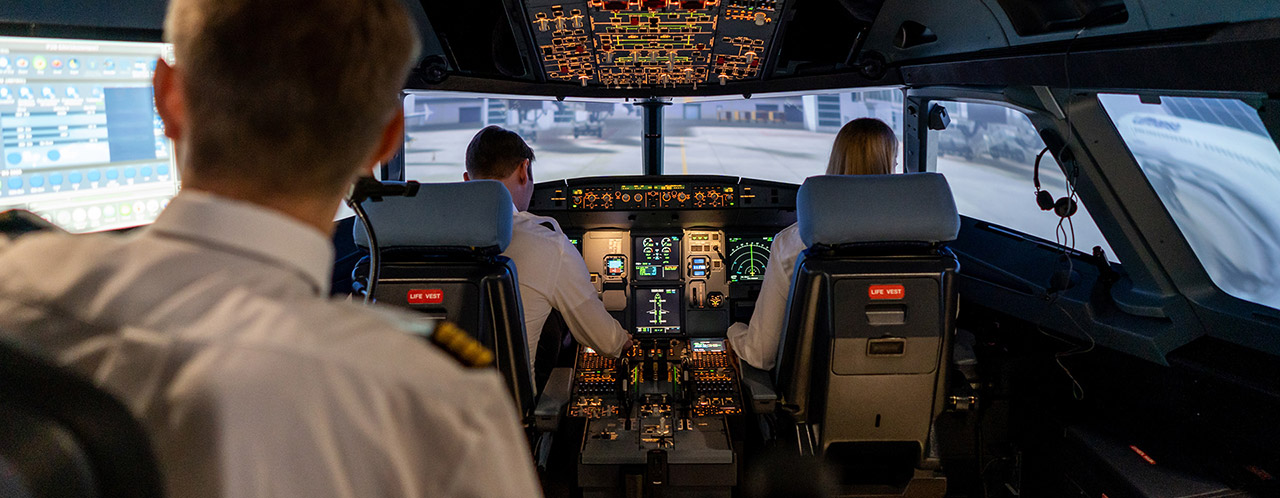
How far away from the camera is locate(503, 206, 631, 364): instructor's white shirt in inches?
111

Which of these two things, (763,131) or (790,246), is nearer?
(790,246)

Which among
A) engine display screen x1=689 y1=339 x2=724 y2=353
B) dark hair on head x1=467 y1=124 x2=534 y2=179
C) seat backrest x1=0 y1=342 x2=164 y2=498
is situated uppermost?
dark hair on head x1=467 y1=124 x2=534 y2=179

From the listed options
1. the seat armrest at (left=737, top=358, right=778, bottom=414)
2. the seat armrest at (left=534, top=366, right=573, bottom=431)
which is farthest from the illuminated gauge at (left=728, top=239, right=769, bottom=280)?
the seat armrest at (left=534, top=366, right=573, bottom=431)

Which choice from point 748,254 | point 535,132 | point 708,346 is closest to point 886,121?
point 748,254

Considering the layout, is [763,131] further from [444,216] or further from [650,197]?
[444,216]

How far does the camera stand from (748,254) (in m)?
4.03

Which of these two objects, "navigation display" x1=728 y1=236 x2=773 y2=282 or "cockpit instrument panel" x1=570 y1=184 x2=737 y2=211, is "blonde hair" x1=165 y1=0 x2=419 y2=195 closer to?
"cockpit instrument panel" x1=570 y1=184 x2=737 y2=211

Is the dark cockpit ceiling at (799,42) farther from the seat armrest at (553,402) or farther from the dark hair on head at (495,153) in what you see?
the seat armrest at (553,402)

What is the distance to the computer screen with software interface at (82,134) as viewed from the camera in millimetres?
1822

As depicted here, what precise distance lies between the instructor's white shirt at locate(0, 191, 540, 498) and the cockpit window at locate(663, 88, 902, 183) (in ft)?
12.2

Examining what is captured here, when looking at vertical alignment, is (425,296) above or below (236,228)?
below

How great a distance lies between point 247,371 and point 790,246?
259cm

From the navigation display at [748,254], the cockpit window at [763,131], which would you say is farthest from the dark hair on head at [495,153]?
the cockpit window at [763,131]

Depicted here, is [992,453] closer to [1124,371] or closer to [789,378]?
[1124,371]
